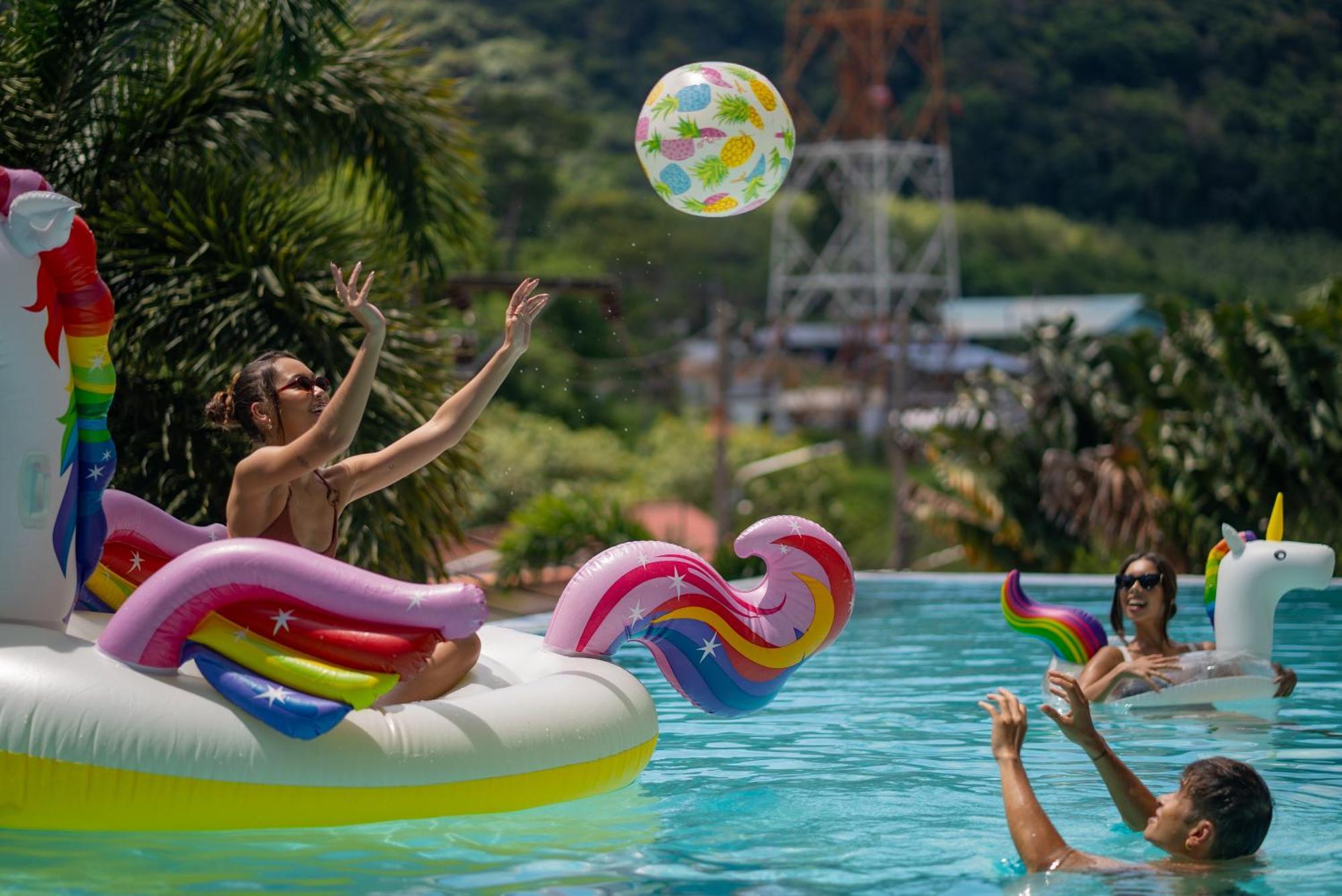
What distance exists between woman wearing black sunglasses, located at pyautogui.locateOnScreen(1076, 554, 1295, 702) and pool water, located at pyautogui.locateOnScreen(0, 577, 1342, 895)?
0.50ft

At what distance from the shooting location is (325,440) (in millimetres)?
4918

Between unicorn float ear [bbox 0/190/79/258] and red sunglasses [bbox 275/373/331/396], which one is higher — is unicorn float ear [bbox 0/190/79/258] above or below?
above

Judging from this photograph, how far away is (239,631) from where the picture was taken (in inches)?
187

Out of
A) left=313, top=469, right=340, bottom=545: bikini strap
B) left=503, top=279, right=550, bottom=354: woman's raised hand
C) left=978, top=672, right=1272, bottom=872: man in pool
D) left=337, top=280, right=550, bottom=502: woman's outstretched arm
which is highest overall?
left=503, top=279, right=550, bottom=354: woman's raised hand

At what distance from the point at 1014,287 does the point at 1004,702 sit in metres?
58.8

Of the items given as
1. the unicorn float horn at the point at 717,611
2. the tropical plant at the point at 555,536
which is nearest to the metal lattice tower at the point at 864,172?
the tropical plant at the point at 555,536

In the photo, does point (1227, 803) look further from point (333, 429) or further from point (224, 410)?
point (224, 410)

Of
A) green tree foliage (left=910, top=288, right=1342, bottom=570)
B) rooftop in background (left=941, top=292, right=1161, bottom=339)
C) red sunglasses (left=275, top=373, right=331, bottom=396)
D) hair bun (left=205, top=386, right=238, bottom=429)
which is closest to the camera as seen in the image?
red sunglasses (left=275, top=373, right=331, bottom=396)

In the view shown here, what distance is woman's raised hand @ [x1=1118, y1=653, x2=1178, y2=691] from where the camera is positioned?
23.5ft

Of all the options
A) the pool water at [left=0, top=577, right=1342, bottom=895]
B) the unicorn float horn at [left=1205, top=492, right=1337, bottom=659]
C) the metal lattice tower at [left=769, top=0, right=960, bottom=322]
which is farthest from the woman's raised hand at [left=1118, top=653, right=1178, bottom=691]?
the metal lattice tower at [left=769, top=0, right=960, bottom=322]

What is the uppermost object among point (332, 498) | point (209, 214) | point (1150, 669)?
point (209, 214)

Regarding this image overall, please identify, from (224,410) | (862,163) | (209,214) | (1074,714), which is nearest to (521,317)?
(224,410)

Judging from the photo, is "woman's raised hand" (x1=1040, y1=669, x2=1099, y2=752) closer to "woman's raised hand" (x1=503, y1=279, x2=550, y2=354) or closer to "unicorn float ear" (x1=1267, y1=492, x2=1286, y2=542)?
"woman's raised hand" (x1=503, y1=279, x2=550, y2=354)

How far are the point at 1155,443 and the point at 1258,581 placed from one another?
6.70m
